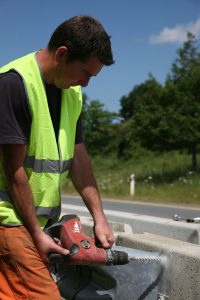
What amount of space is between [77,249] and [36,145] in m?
0.53

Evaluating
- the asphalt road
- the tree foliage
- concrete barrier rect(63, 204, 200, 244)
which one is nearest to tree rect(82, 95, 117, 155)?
the tree foliage

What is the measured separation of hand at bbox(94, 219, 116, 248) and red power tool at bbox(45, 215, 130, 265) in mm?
107

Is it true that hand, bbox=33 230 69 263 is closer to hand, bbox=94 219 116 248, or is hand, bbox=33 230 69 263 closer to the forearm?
the forearm

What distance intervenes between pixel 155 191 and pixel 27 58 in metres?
19.9

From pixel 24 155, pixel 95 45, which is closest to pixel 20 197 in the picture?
pixel 24 155

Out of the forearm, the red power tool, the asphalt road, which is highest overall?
the forearm

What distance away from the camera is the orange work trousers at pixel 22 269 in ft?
8.46

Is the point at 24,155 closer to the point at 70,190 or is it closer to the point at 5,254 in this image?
the point at 5,254

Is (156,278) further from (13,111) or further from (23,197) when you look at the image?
(13,111)

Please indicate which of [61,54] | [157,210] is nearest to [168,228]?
[61,54]

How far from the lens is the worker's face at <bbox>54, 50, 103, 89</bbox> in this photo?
2.60 m

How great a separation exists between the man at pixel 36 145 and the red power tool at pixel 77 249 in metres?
0.05

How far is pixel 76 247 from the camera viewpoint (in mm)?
2623

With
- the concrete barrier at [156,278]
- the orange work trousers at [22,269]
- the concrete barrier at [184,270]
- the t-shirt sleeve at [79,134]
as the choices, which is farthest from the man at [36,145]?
the concrete barrier at [184,270]
